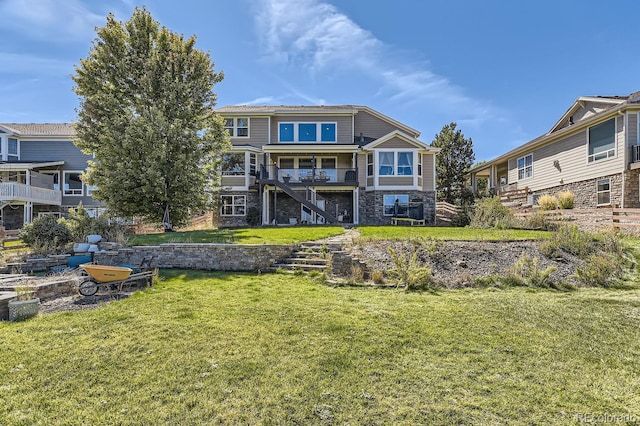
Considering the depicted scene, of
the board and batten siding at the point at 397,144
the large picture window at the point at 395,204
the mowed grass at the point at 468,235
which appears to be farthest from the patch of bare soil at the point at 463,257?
the board and batten siding at the point at 397,144

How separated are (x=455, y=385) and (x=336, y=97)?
25.9m

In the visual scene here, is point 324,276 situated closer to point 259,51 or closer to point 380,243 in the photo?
point 380,243

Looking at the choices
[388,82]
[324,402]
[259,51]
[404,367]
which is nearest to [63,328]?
[324,402]

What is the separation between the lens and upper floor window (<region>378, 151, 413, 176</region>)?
73.0ft

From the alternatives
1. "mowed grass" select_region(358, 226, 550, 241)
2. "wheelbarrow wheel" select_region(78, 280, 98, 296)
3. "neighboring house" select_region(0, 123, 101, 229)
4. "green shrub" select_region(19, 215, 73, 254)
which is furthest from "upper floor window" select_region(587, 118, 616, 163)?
"neighboring house" select_region(0, 123, 101, 229)

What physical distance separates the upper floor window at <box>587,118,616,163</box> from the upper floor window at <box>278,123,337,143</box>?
15480 mm

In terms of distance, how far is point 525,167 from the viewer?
79.8ft

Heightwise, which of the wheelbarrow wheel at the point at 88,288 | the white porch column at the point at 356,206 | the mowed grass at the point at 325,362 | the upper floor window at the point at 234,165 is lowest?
the mowed grass at the point at 325,362

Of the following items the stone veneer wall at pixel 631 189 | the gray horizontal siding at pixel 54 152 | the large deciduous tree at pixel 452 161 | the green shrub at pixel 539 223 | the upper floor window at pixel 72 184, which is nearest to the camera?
the green shrub at pixel 539 223

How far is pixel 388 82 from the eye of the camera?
15.4 m

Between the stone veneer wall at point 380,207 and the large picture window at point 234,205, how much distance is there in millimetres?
8318

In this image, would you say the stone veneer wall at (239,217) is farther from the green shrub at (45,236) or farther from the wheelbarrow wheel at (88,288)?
the wheelbarrow wheel at (88,288)

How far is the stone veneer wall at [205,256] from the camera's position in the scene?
10.5m

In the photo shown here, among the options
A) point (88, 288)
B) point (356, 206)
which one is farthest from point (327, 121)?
point (88, 288)
